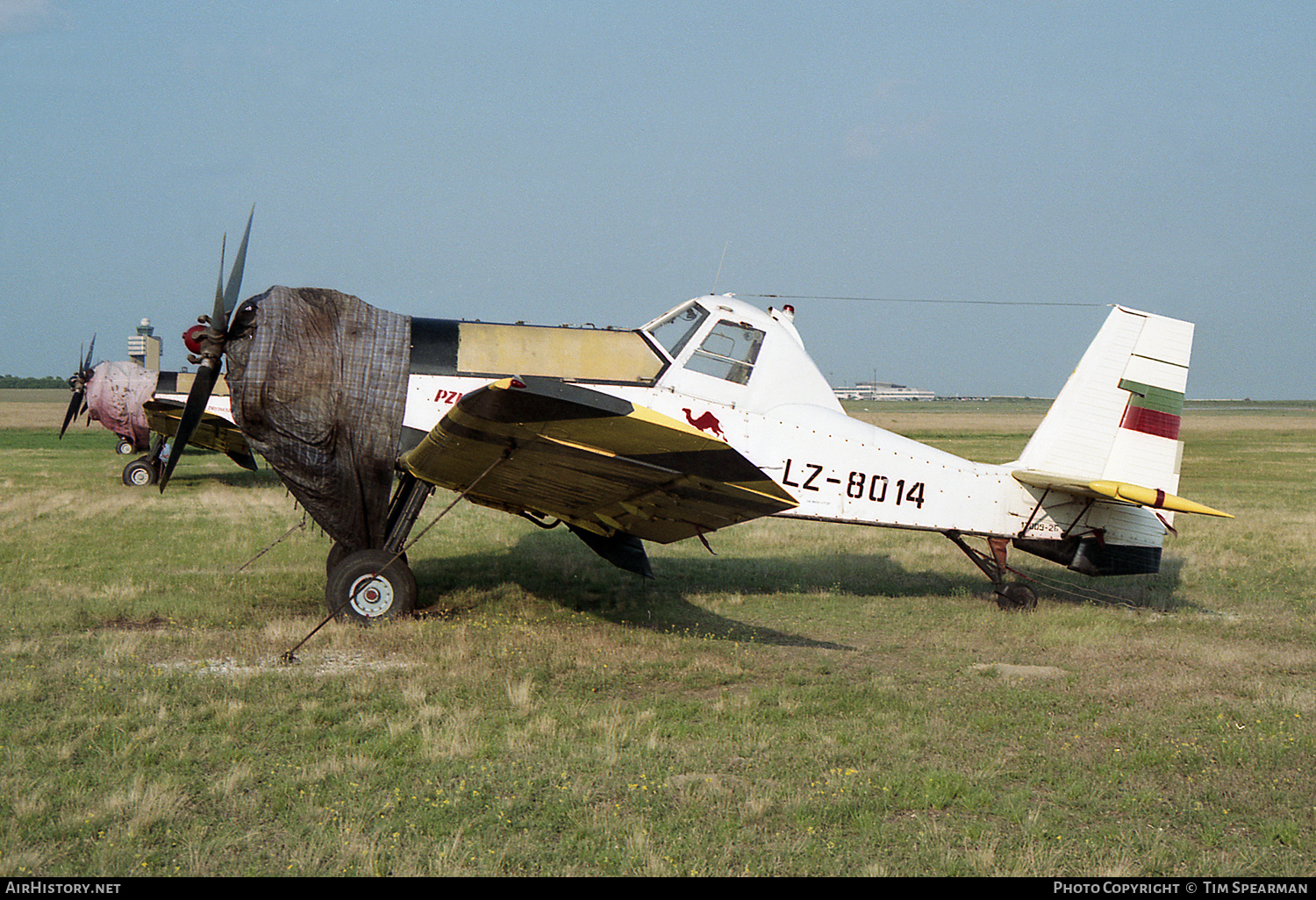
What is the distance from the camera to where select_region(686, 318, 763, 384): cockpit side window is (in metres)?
8.27

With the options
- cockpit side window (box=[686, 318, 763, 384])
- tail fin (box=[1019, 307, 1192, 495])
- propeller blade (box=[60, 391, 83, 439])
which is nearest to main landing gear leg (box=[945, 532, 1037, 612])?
tail fin (box=[1019, 307, 1192, 495])

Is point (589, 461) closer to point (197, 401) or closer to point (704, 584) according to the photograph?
point (197, 401)

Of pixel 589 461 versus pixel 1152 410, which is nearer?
pixel 589 461

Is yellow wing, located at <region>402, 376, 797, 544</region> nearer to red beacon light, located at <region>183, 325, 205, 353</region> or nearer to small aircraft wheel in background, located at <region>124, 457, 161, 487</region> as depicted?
red beacon light, located at <region>183, 325, 205, 353</region>

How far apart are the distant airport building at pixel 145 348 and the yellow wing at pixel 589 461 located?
22733 mm

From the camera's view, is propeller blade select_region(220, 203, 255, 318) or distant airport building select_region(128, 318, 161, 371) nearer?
propeller blade select_region(220, 203, 255, 318)

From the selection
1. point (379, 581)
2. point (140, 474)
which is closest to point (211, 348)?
point (379, 581)

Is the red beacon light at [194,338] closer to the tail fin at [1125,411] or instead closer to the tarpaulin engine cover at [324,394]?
the tarpaulin engine cover at [324,394]

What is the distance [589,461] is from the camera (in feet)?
20.6

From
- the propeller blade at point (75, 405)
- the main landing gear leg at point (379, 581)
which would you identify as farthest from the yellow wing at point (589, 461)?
the propeller blade at point (75, 405)

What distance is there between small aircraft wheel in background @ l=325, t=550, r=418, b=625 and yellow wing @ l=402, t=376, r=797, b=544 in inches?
38.3

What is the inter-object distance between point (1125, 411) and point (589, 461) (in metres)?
6.03
